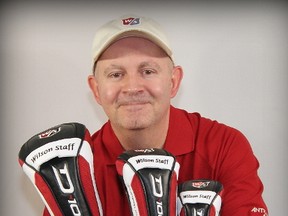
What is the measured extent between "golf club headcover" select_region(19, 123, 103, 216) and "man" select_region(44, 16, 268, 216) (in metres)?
0.22

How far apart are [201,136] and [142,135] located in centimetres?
14

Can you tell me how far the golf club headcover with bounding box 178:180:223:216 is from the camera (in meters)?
0.74

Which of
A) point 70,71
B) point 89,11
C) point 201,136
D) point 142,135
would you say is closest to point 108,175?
point 142,135

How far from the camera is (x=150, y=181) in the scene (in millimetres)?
694

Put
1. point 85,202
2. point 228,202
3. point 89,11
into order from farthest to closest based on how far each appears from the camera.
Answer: point 89,11 → point 228,202 → point 85,202

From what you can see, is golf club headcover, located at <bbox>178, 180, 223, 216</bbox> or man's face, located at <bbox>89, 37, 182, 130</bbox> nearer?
golf club headcover, located at <bbox>178, 180, 223, 216</bbox>

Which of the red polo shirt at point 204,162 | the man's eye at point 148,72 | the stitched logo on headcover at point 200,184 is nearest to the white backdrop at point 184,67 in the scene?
the red polo shirt at point 204,162

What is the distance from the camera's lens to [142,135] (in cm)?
99

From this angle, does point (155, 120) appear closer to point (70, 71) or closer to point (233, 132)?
point (233, 132)

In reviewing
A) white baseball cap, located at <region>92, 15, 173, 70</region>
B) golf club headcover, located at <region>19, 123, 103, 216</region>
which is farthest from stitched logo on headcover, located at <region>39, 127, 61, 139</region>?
white baseball cap, located at <region>92, 15, 173, 70</region>

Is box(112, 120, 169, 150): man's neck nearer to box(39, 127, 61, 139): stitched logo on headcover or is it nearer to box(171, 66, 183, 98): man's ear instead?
box(171, 66, 183, 98): man's ear

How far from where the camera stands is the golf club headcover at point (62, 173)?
0.69 m

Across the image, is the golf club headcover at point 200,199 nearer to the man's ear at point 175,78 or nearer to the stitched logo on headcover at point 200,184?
the stitched logo on headcover at point 200,184

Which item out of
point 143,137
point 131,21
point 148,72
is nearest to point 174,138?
point 143,137
